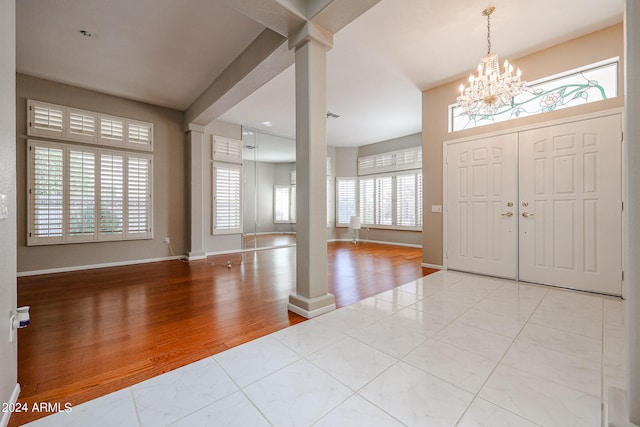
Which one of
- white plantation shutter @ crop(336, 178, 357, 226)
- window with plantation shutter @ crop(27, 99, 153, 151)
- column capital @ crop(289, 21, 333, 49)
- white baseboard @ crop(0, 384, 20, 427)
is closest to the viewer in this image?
white baseboard @ crop(0, 384, 20, 427)

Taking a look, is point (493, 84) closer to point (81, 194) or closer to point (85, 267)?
point (81, 194)

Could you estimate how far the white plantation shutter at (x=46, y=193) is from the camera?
3.85 meters

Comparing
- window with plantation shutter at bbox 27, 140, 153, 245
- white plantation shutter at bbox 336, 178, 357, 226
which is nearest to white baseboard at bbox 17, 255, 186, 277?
window with plantation shutter at bbox 27, 140, 153, 245

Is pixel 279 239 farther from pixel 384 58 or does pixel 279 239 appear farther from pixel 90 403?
pixel 90 403

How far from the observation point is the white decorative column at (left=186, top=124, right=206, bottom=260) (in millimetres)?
5258

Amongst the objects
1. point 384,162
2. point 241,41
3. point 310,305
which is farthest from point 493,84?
point 384,162

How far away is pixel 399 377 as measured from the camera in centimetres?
150

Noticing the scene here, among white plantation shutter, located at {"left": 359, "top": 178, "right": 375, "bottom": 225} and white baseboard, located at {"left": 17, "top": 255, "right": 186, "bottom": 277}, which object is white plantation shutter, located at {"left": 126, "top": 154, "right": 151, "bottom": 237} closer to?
white baseboard, located at {"left": 17, "top": 255, "right": 186, "bottom": 277}

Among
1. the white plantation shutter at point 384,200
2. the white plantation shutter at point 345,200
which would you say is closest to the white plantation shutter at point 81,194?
the white plantation shutter at point 345,200

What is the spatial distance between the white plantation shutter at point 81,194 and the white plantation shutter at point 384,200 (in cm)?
641

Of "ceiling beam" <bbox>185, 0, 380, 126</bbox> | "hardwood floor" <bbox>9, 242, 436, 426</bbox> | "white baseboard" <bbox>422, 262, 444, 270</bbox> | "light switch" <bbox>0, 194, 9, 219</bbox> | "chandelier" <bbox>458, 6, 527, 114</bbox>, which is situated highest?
"ceiling beam" <bbox>185, 0, 380, 126</bbox>

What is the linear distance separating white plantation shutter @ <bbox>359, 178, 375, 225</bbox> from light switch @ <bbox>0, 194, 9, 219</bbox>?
7.28m

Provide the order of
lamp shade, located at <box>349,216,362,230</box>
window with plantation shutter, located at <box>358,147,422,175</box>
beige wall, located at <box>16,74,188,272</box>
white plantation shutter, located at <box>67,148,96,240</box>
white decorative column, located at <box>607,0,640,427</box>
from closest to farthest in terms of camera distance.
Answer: white decorative column, located at <box>607,0,640,427</box>, beige wall, located at <box>16,74,188,272</box>, white plantation shutter, located at <box>67,148,96,240</box>, window with plantation shutter, located at <box>358,147,422,175</box>, lamp shade, located at <box>349,216,362,230</box>

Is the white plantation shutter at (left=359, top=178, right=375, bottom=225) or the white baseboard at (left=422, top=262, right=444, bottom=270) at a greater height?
the white plantation shutter at (left=359, top=178, right=375, bottom=225)
